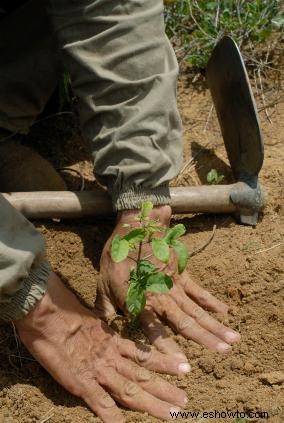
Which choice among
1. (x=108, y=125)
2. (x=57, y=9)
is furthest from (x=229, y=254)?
(x=57, y=9)

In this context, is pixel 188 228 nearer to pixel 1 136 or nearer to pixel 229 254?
pixel 229 254

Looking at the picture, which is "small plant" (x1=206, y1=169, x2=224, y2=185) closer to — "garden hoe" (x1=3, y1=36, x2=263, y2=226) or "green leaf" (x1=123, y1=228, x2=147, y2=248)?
"garden hoe" (x1=3, y1=36, x2=263, y2=226)

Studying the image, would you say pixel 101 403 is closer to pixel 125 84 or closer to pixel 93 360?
pixel 93 360

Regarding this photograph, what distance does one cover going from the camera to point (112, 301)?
95.9 inches

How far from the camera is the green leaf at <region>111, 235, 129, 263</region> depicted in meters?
2.03

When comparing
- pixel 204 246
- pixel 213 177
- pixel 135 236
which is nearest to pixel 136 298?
pixel 135 236

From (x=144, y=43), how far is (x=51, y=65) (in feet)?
2.00

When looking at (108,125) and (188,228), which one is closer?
(108,125)

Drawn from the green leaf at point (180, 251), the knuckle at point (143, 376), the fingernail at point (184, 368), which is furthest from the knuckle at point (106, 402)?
the green leaf at point (180, 251)

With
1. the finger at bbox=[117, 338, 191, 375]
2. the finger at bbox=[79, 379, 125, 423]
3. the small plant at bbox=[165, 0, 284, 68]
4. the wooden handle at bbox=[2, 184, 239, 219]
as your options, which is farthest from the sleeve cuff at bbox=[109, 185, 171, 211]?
the small plant at bbox=[165, 0, 284, 68]

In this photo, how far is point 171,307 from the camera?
93.9 inches

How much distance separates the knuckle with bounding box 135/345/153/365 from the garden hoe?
0.61 meters

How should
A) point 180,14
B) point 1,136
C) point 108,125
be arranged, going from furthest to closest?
point 180,14 < point 1,136 < point 108,125

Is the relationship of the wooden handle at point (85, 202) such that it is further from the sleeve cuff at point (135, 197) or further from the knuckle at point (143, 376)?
the knuckle at point (143, 376)
